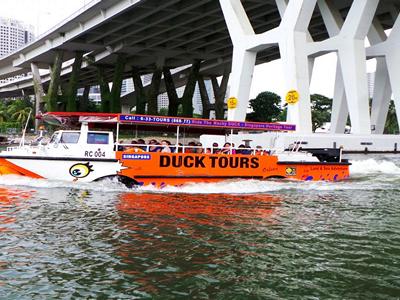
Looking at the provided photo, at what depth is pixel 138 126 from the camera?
1520 centimetres

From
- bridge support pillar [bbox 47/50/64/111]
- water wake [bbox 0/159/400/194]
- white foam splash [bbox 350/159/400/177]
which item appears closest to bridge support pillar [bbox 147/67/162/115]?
bridge support pillar [bbox 47/50/64/111]

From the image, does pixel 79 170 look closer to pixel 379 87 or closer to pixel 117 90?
pixel 379 87

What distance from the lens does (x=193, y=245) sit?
760cm

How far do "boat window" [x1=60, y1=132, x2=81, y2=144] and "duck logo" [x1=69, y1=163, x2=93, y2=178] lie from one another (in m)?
0.75

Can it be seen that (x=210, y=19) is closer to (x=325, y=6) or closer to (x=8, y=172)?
(x=325, y=6)

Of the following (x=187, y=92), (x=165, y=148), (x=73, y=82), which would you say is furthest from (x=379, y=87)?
(x=73, y=82)

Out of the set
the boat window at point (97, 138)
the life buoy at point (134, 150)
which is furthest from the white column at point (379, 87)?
the boat window at point (97, 138)

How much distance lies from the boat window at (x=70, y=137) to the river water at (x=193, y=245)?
1522 millimetres

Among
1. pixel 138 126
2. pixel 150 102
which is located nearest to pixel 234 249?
pixel 138 126

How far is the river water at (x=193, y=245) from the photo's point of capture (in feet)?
19.0

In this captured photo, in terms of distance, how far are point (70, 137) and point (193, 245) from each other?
7.56 metres

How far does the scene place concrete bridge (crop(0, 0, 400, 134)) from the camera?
29.8 metres

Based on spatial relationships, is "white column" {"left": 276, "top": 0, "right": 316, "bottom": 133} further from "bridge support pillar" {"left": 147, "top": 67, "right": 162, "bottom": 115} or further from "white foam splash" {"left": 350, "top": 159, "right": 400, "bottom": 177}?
"bridge support pillar" {"left": 147, "top": 67, "right": 162, "bottom": 115}

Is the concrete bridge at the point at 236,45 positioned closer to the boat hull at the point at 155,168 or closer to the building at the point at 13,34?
the boat hull at the point at 155,168
